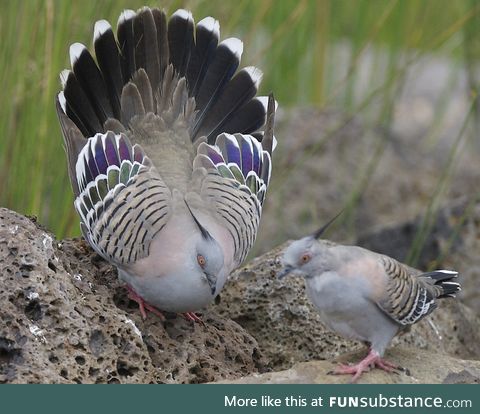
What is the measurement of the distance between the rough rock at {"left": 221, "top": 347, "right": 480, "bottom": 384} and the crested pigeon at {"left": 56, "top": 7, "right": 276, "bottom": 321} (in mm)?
468

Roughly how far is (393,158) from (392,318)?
11.7 ft

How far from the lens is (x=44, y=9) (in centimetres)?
470

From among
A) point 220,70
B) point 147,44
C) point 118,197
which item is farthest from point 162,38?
point 118,197

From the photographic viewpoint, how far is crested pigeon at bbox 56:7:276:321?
374 cm

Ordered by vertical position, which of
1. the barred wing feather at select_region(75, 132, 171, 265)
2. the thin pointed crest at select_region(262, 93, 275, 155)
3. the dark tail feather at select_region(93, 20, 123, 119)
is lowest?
the barred wing feather at select_region(75, 132, 171, 265)

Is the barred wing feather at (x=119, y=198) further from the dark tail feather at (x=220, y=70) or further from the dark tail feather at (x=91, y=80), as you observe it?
the dark tail feather at (x=220, y=70)

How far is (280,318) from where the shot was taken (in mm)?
4141

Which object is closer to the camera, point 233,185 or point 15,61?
point 233,185

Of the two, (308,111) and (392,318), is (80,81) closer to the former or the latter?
(392,318)

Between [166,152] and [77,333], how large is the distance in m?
1.12

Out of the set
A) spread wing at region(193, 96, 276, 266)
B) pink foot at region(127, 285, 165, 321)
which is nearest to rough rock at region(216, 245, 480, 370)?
spread wing at region(193, 96, 276, 266)

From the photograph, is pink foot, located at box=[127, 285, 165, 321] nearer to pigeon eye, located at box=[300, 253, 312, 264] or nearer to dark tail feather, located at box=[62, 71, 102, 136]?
pigeon eye, located at box=[300, 253, 312, 264]

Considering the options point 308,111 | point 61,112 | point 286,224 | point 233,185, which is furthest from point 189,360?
point 308,111

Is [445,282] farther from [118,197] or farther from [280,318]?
[118,197]
